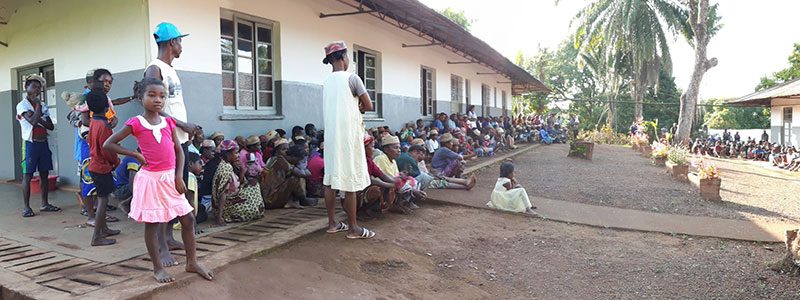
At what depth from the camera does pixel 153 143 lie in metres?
3.16

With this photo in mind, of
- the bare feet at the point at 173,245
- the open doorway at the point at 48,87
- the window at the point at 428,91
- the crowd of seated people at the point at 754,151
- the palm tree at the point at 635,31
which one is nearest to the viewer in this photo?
the bare feet at the point at 173,245

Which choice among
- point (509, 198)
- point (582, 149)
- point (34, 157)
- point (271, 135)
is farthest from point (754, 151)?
point (34, 157)

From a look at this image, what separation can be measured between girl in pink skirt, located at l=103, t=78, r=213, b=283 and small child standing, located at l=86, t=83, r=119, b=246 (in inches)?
38.7

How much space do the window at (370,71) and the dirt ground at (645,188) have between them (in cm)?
296

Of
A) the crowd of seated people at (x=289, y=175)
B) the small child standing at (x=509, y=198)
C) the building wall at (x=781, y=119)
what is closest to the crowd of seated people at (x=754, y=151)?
the building wall at (x=781, y=119)

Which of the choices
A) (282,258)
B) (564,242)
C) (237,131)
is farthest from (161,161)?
(564,242)

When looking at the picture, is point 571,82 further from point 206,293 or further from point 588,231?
point 206,293

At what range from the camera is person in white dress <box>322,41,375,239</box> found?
435 cm

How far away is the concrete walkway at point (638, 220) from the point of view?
6109 millimetres

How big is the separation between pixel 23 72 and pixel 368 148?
6.12 metres

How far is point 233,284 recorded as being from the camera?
343 centimetres

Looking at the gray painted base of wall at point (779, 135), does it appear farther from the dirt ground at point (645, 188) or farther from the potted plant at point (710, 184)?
the potted plant at point (710, 184)

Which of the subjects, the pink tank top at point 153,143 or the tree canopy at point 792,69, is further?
the tree canopy at point 792,69

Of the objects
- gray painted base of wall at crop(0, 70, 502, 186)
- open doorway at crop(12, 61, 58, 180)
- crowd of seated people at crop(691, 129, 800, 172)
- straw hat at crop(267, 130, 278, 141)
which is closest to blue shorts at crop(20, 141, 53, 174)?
gray painted base of wall at crop(0, 70, 502, 186)
